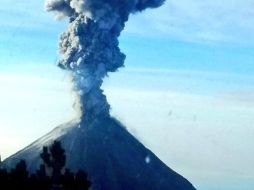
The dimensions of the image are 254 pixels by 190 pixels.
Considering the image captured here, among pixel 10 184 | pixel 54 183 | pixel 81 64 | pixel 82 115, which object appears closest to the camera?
pixel 10 184

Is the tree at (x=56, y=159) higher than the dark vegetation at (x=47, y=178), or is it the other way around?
the tree at (x=56, y=159)

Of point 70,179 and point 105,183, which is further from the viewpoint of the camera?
point 105,183

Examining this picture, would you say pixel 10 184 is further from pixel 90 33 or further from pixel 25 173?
pixel 90 33

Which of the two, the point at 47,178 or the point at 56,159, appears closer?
the point at 47,178

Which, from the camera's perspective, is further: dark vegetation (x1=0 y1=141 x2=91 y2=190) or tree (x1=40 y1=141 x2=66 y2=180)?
tree (x1=40 y1=141 x2=66 y2=180)

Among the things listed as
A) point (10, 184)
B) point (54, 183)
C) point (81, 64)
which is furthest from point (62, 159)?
point (81, 64)

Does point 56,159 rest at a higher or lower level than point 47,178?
higher

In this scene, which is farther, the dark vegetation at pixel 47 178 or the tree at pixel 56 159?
the tree at pixel 56 159

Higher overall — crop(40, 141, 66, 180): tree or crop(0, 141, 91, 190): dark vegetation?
crop(40, 141, 66, 180): tree
